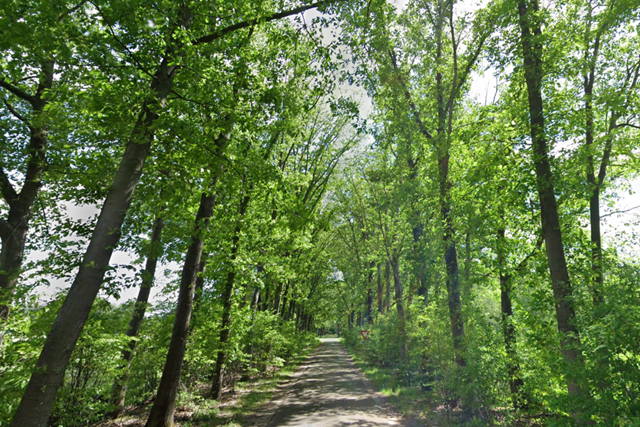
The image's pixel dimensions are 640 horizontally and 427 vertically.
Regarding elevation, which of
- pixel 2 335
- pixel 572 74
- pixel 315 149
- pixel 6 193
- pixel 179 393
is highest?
pixel 315 149

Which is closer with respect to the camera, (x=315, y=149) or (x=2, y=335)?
(x=2, y=335)

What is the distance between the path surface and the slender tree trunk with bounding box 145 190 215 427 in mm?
2564

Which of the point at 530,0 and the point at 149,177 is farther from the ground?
the point at 530,0

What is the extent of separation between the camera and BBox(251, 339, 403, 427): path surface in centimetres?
830

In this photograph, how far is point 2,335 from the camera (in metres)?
5.64

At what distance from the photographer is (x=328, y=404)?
33.2 feet

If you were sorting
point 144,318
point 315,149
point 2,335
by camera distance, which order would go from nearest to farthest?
1. point 2,335
2. point 144,318
3. point 315,149

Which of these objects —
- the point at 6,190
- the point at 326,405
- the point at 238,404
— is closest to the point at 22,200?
the point at 6,190

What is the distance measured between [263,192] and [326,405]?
7009 mm

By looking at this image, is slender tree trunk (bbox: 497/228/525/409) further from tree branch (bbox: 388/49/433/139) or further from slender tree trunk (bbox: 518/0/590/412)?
tree branch (bbox: 388/49/433/139)

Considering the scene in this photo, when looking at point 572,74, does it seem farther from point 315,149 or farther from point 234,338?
point 315,149

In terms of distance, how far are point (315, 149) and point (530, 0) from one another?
42.1 ft

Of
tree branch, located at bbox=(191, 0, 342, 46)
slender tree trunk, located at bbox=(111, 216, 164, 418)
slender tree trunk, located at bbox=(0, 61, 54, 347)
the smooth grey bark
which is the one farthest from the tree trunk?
slender tree trunk, located at bbox=(0, 61, 54, 347)

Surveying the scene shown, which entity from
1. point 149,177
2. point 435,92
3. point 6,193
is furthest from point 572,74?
point 6,193
